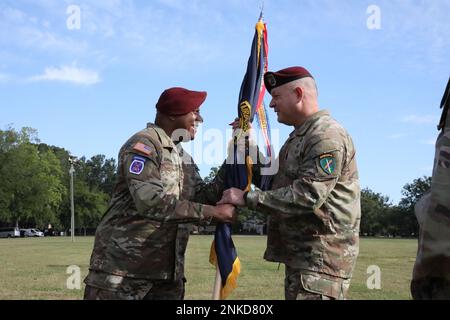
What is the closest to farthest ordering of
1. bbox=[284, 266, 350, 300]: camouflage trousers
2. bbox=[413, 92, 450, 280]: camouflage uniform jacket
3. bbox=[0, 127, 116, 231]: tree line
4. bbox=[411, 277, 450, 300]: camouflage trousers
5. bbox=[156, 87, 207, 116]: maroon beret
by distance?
bbox=[413, 92, 450, 280]: camouflage uniform jacket
bbox=[411, 277, 450, 300]: camouflage trousers
bbox=[284, 266, 350, 300]: camouflage trousers
bbox=[156, 87, 207, 116]: maroon beret
bbox=[0, 127, 116, 231]: tree line

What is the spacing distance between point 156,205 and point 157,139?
23.9 inches

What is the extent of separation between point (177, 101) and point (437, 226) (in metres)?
2.98

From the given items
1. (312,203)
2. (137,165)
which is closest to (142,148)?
(137,165)

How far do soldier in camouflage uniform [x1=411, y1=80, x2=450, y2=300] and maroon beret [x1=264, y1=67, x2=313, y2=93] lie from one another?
7.25 ft

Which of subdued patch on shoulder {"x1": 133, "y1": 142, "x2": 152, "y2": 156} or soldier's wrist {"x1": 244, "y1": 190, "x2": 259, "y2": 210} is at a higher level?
subdued patch on shoulder {"x1": 133, "y1": 142, "x2": 152, "y2": 156}

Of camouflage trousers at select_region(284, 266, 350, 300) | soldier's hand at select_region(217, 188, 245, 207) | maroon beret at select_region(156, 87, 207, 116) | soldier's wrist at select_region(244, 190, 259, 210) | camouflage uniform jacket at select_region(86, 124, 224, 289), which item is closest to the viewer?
camouflage trousers at select_region(284, 266, 350, 300)

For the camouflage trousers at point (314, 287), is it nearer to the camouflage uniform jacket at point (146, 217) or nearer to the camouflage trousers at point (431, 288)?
the camouflage uniform jacket at point (146, 217)

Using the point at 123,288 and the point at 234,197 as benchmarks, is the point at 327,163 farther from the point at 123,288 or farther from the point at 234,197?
the point at 123,288

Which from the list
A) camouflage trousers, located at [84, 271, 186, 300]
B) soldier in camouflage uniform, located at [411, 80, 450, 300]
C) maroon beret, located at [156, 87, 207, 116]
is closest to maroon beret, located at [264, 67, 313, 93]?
maroon beret, located at [156, 87, 207, 116]

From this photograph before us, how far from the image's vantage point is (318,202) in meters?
3.58

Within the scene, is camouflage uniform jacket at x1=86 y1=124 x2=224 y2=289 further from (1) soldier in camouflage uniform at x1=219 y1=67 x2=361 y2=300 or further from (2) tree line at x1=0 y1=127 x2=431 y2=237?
(2) tree line at x1=0 y1=127 x2=431 y2=237

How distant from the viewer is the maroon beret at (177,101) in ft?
14.5

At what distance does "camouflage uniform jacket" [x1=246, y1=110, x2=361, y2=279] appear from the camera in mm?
3609
